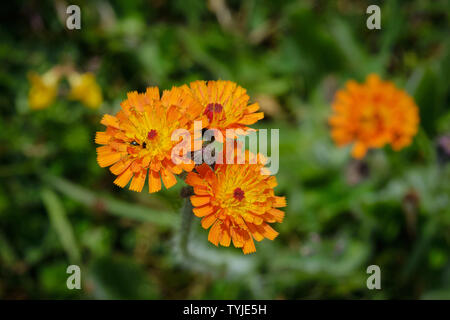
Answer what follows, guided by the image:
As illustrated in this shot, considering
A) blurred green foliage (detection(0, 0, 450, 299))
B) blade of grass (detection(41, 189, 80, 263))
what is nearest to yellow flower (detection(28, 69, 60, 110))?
blurred green foliage (detection(0, 0, 450, 299))

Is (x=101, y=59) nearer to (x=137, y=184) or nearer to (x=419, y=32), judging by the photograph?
(x=137, y=184)

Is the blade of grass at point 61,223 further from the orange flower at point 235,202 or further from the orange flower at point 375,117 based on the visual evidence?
the orange flower at point 375,117

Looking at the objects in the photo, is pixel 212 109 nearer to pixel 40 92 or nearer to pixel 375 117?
pixel 375 117

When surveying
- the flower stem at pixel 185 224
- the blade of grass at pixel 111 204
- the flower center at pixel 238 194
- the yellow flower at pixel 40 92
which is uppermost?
the yellow flower at pixel 40 92

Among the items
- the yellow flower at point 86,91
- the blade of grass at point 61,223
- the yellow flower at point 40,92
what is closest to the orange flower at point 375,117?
the yellow flower at point 86,91
